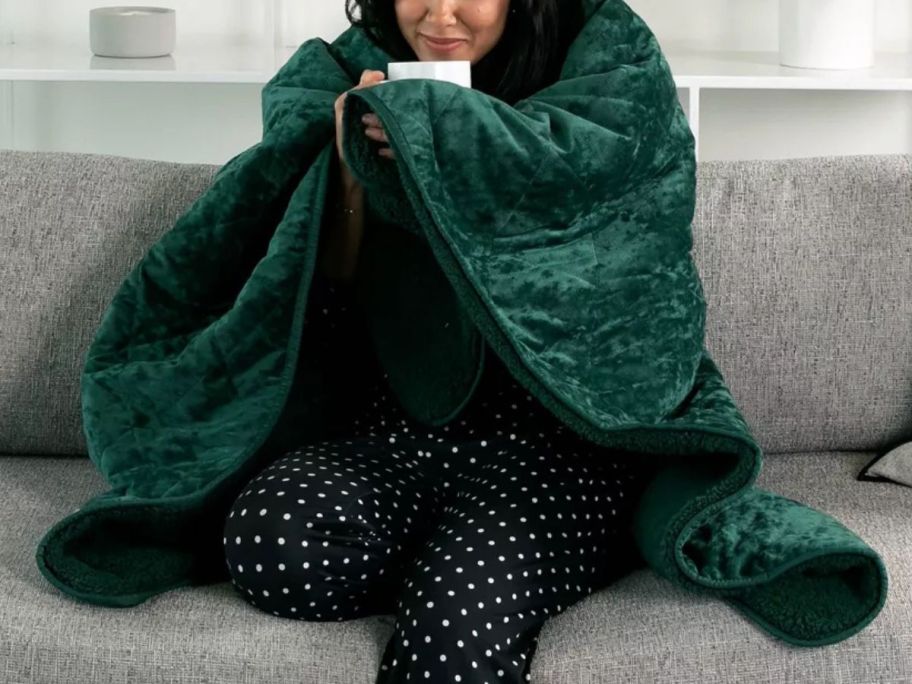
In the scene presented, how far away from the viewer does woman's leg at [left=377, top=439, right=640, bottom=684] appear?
1591mm

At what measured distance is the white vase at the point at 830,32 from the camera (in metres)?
2.73

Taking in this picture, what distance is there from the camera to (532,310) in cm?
175

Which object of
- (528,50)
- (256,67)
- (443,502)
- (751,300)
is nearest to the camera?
(443,502)

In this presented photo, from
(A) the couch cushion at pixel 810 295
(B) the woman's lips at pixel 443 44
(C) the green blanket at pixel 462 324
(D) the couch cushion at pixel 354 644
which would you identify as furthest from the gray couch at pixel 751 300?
(B) the woman's lips at pixel 443 44

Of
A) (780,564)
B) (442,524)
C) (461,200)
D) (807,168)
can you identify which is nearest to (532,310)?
(461,200)

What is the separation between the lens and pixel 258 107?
124 inches

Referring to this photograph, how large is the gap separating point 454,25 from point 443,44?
29mm

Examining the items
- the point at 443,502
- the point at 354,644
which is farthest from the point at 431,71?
the point at 354,644

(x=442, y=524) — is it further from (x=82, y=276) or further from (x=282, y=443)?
(x=82, y=276)

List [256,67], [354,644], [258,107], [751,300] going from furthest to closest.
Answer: [258,107], [256,67], [751,300], [354,644]

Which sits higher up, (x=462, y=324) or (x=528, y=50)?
(x=528, y=50)

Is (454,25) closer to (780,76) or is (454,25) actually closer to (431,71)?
(431,71)

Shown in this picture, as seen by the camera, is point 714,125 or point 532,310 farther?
point 714,125

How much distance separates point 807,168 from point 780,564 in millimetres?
640
